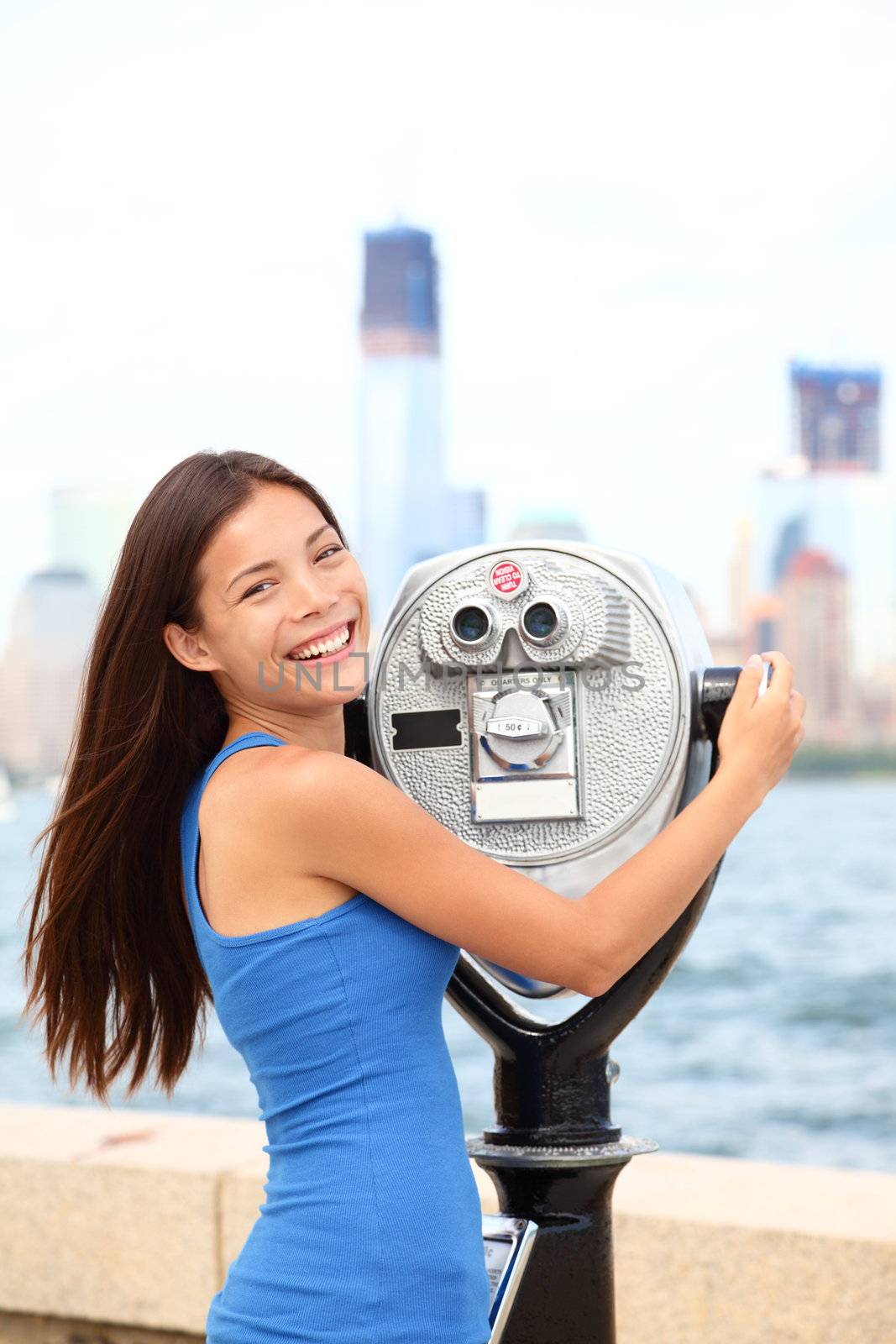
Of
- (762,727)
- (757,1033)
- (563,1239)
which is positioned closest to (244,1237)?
(563,1239)

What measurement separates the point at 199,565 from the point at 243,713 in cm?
15

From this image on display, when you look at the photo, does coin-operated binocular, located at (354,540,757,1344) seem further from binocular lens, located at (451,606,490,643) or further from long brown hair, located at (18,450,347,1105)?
long brown hair, located at (18,450,347,1105)

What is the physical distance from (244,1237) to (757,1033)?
1013 inches

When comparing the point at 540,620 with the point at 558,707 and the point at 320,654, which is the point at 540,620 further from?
the point at 320,654

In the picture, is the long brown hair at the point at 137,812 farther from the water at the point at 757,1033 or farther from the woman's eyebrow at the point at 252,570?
the water at the point at 757,1033

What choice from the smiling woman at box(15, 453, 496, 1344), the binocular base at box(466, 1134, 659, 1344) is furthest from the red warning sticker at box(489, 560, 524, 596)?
the binocular base at box(466, 1134, 659, 1344)

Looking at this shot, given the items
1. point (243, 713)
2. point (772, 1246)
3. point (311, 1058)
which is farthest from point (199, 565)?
point (772, 1246)

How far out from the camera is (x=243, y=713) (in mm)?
1499

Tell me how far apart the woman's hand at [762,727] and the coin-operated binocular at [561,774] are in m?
0.05

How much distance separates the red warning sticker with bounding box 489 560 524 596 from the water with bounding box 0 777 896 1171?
780 cm

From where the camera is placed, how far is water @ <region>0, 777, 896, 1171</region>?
19.5 m

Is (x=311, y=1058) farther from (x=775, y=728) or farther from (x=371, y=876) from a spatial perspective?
(x=775, y=728)

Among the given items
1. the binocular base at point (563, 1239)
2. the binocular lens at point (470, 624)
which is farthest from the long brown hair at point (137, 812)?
the binocular base at point (563, 1239)

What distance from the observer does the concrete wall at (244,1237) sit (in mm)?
2068
